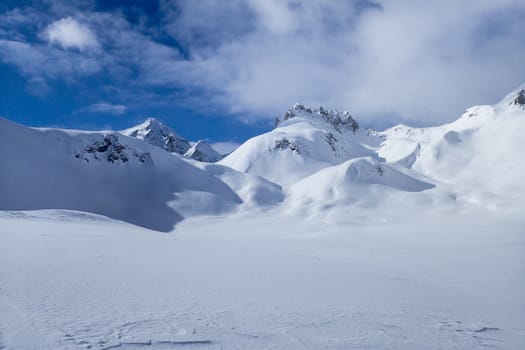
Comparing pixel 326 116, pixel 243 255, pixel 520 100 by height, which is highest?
pixel 326 116

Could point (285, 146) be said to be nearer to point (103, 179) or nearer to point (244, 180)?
point (244, 180)

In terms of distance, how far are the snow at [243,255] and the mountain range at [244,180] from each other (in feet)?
1.27

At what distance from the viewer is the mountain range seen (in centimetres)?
5378

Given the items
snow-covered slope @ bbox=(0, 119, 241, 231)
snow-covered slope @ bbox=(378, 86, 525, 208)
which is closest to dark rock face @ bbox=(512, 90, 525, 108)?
snow-covered slope @ bbox=(378, 86, 525, 208)

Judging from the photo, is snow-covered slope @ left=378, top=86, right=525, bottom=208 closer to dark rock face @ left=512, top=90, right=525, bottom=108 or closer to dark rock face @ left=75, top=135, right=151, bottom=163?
dark rock face @ left=512, top=90, right=525, bottom=108

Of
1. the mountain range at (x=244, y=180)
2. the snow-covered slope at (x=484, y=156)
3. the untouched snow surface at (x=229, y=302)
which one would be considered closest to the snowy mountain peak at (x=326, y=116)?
the snow-covered slope at (x=484, y=156)

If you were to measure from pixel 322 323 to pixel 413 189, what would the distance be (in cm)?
6180

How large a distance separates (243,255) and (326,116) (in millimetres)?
174983

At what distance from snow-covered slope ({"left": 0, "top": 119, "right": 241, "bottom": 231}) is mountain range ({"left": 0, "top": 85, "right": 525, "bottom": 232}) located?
0.63ft

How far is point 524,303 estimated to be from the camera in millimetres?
9727

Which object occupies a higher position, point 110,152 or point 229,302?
point 110,152

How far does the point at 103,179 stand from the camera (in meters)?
68.3

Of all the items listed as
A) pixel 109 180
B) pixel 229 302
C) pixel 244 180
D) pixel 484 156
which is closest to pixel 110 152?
pixel 109 180

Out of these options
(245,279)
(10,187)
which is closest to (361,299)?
(245,279)
